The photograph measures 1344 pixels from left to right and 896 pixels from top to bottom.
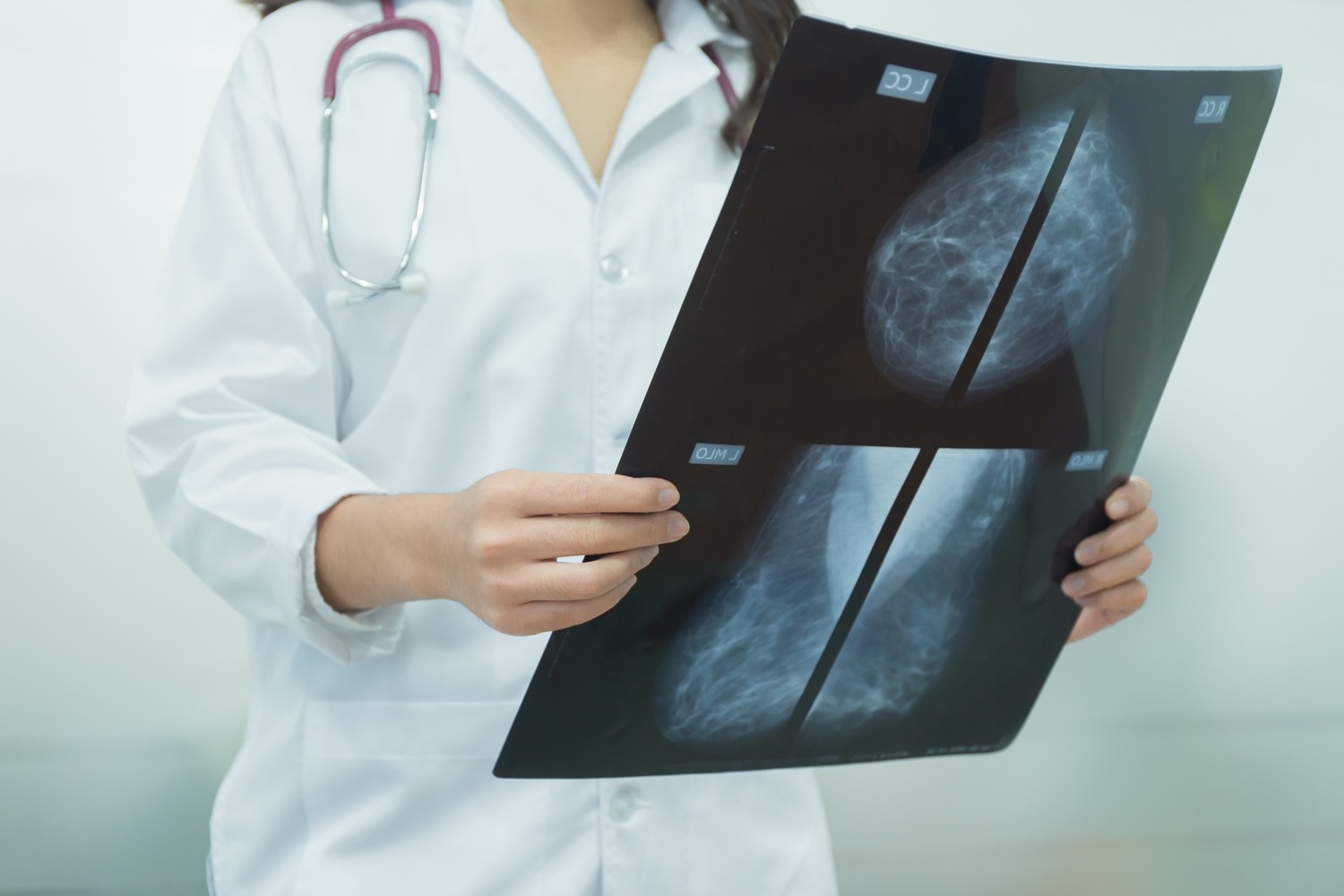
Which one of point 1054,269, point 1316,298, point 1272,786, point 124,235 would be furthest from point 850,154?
point 1272,786

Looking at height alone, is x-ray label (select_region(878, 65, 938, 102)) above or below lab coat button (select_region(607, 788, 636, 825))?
above

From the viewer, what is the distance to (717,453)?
19.8 inches

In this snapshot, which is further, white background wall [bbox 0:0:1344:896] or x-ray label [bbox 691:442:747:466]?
white background wall [bbox 0:0:1344:896]

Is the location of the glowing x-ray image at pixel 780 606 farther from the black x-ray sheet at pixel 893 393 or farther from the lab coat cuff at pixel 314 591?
the lab coat cuff at pixel 314 591

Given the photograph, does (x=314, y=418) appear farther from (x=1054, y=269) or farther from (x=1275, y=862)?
(x=1275, y=862)

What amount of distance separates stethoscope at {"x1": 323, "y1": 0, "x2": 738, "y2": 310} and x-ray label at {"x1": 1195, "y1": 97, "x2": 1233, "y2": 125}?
0.42 metres

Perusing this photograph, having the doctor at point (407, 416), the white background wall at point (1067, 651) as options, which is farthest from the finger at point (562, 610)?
the white background wall at point (1067, 651)

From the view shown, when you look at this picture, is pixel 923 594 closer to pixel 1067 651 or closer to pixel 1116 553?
pixel 1116 553

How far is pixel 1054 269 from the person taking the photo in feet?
1.82

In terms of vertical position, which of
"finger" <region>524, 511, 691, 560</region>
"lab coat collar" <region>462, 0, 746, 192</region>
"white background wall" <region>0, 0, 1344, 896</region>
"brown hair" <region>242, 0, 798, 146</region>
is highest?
"brown hair" <region>242, 0, 798, 146</region>

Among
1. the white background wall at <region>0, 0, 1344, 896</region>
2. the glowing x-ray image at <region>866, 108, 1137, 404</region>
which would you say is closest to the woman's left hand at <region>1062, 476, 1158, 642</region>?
the glowing x-ray image at <region>866, 108, 1137, 404</region>

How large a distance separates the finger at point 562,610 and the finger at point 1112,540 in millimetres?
311

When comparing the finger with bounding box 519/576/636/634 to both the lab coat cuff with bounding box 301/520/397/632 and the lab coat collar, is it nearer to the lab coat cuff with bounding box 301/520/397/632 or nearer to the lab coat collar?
the lab coat cuff with bounding box 301/520/397/632

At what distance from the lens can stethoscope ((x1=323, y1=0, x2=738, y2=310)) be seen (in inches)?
25.8
